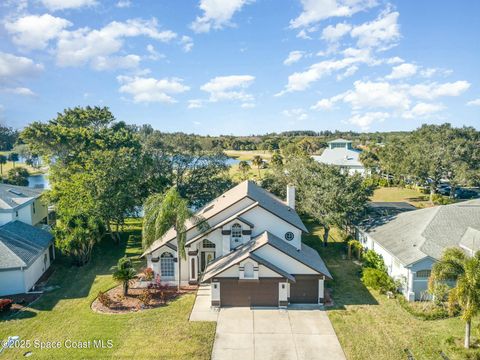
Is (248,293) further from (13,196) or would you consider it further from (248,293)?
(13,196)

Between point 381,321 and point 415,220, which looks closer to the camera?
point 381,321

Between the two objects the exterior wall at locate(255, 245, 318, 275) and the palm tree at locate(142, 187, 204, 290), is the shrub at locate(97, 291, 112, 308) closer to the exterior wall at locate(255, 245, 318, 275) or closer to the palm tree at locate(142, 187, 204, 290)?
the palm tree at locate(142, 187, 204, 290)

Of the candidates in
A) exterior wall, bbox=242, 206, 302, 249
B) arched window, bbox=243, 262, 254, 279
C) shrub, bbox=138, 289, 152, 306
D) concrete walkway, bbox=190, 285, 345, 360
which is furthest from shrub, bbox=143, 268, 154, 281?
exterior wall, bbox=242, 206, 302, 249

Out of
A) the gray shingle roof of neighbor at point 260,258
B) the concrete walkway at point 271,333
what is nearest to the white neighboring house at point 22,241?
the concrete walkway at point 271,333

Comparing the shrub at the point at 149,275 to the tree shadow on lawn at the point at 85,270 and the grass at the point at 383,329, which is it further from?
the grass at the point at 383,329

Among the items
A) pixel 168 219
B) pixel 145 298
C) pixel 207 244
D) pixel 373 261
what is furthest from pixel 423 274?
pixel 145 298

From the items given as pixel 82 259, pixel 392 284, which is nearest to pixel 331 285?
pixel 392 284

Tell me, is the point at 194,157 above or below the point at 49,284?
above

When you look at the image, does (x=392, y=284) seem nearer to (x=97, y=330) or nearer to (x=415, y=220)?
(x=415, y=220)
